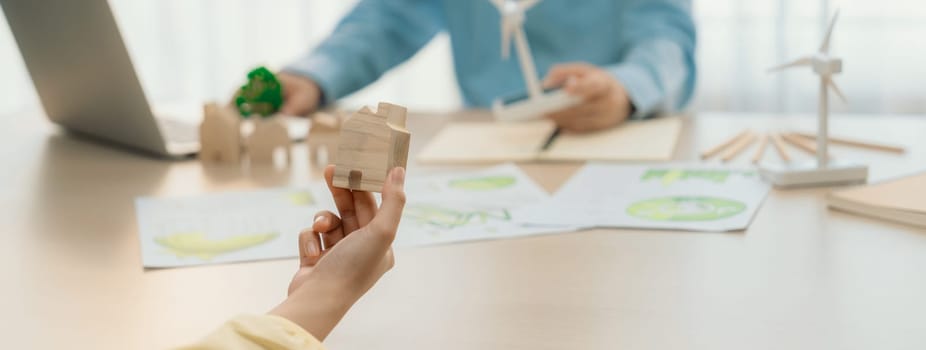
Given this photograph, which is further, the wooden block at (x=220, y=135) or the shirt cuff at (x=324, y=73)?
the shirt cuff at (x=324, y=73)

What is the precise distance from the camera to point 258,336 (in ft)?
1.58

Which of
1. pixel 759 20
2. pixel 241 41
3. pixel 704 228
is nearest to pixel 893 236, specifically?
pixel 704 228

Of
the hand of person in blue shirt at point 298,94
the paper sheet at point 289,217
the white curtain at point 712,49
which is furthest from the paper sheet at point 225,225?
the white curtain at point 712,49

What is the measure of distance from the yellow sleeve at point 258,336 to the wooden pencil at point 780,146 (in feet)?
1.98

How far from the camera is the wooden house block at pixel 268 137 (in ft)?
3.49

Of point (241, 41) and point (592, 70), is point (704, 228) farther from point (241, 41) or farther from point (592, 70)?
point (241, 41)

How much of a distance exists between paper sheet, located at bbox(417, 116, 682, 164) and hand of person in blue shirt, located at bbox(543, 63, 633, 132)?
13 mm

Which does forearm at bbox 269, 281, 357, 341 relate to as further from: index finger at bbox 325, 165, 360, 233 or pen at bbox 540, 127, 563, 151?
pen at bbox 540, 127, 563, 151

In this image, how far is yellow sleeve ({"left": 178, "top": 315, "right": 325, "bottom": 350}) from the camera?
47cm

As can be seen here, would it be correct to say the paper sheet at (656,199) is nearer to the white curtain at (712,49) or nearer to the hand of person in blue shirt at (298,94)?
the hand of person in blue shirt at (298,94)

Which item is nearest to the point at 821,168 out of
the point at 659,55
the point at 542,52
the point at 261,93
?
the point at 659,55

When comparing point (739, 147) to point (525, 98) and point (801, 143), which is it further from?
point (525, 98)

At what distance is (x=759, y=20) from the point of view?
2.15 m

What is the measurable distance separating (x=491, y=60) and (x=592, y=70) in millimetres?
379
